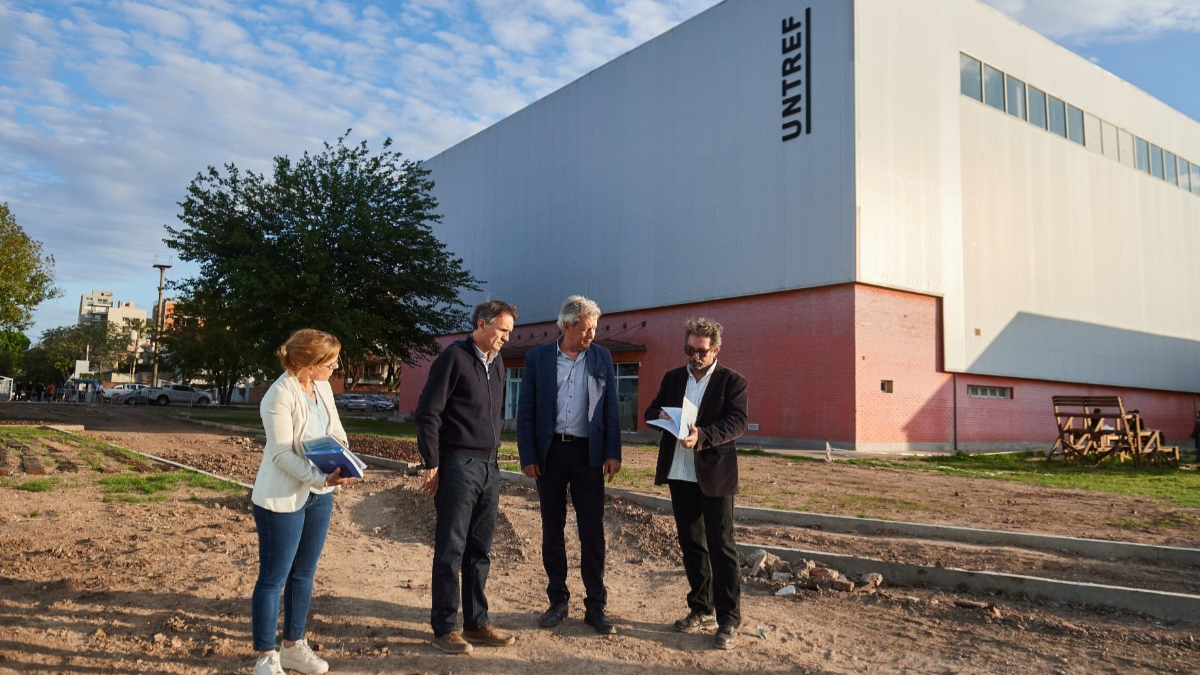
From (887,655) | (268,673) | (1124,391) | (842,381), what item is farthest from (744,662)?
(1124,391)

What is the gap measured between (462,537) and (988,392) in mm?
23666

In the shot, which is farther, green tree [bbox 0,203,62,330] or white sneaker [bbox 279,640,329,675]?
green tree [bbox 0,203,62,330]

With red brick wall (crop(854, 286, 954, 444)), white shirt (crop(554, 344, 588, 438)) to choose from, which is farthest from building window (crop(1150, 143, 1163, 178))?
white shirt (crop(554, 344, 588, 438))

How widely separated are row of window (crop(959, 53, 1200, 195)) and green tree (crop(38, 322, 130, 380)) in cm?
7415

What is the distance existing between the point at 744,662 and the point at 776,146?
810 inches

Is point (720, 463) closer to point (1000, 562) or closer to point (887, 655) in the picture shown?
point (887, 655)

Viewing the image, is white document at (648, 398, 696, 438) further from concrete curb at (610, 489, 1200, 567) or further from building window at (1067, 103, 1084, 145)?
building window at (1067, 103, 1084, 145)

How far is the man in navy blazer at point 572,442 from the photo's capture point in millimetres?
4684

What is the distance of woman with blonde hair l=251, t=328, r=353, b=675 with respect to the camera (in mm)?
3621

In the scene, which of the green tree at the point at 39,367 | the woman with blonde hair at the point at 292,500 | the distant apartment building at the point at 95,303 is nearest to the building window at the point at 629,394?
the woman with blonde hair at the point at 292,500

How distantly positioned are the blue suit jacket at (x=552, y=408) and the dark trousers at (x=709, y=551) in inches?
19.4

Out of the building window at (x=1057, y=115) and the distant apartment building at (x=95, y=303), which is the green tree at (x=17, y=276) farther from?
the distant apartment building at (x=95, y=303)

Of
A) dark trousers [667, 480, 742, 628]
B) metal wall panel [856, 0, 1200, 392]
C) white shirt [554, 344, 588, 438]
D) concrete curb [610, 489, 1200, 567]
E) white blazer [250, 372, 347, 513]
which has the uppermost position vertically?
metal wall panel [856, 0, 1200, 392]

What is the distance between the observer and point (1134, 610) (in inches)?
201
